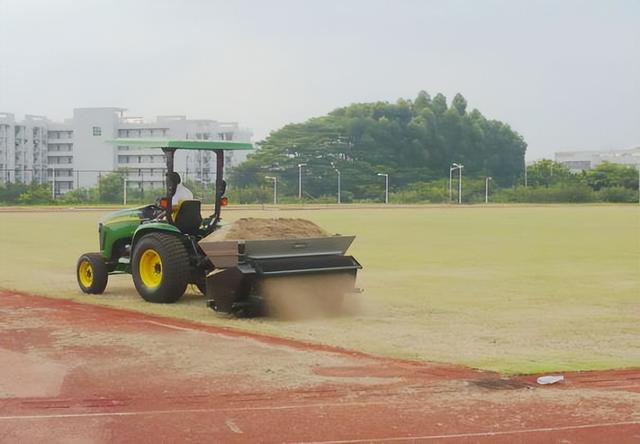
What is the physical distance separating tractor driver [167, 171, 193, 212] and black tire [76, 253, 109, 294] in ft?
5.59

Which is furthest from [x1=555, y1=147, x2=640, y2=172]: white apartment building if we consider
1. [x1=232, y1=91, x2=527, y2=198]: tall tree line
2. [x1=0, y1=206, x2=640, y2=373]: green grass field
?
[x1=0, y1=206, x2=640, y2=373]: green grass field

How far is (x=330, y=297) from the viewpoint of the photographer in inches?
461

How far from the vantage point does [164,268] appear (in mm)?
12328

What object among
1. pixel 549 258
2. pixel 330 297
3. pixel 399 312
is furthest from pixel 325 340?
pixel 549 258

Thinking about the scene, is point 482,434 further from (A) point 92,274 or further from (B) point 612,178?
(B) point 612,178

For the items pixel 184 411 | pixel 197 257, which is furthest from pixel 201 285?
pixel 184 411

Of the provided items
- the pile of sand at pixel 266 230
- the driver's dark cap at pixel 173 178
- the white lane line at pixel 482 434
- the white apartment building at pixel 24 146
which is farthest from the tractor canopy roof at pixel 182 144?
the white apartment building at pixel 24 146

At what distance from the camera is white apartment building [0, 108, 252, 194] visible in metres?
128

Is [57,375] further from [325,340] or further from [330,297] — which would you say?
[330,297]

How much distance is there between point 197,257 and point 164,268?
46 centimetres

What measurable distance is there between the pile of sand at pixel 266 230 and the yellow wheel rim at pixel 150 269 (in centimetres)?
132

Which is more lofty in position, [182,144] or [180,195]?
[182,144]

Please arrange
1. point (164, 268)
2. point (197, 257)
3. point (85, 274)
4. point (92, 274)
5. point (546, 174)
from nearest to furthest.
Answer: point (164, 268) → point (197, 257) → point (92, 274) → point (85, 274) → point (546, 174)

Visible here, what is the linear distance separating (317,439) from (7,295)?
910 centimetres
